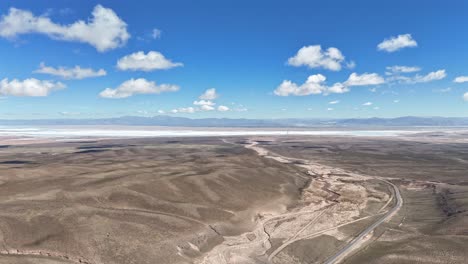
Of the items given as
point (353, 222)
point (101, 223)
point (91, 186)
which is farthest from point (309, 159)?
point (101, 223)

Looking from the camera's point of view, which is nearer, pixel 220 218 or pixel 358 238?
pixel 358 238

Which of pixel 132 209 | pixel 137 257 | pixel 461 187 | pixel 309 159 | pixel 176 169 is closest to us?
pixel 137 257

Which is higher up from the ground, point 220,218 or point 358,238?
point 220,218

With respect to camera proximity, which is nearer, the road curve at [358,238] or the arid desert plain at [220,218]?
the arid desert plain at [220,218]

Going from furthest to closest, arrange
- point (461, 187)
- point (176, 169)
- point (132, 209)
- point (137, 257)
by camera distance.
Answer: point (176, 169), point (461, 187), point (132, 209), point (137, 257)

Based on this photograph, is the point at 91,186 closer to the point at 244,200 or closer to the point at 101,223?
the point at 101,223

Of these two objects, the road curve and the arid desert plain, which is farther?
the road curve

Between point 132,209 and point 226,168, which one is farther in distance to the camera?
point 226,168

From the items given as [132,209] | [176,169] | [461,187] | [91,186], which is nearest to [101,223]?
[132,209]

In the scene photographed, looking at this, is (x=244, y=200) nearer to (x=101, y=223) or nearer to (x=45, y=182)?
(x=101, y=223)

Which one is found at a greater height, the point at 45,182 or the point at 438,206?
the point at 45,182
